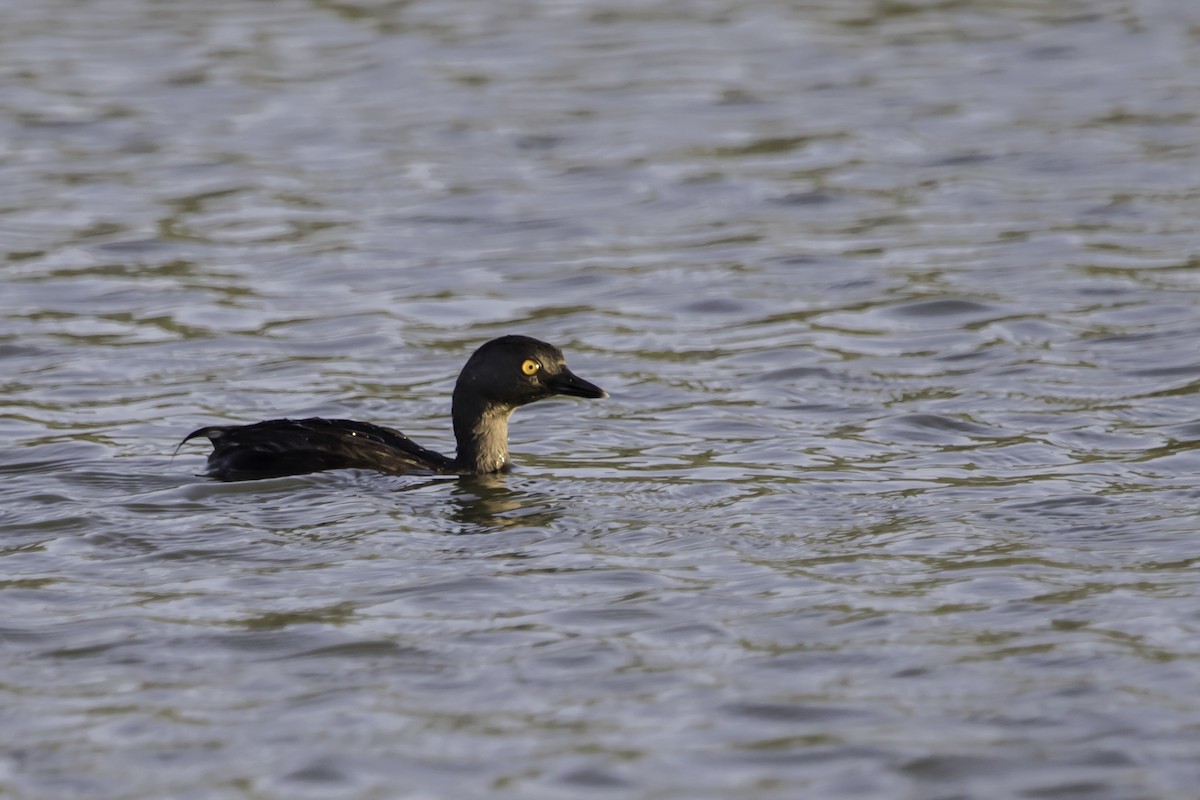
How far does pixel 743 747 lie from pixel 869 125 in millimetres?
12729

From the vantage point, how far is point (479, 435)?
9938mm

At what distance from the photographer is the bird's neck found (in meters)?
9.95

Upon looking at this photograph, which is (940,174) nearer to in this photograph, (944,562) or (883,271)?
(883,271)

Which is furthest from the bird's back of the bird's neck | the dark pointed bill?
the dark pointed bill

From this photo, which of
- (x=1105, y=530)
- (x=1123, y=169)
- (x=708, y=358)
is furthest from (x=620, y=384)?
(x=1123, y=169)

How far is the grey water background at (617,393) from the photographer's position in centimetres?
648

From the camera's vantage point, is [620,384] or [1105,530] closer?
[1105,530]

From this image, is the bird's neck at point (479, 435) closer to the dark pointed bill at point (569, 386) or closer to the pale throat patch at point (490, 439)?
the pale throat patch at point (490, 439)

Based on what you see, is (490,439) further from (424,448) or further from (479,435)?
(424,448)

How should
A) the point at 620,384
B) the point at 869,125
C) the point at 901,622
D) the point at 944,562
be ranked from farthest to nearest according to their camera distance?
1. the point at 869,125
2. the point at 620,384
3. the point at 944,562
4. the point at 901,622

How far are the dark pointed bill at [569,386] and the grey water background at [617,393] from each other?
395mm

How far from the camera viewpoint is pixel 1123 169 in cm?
1678

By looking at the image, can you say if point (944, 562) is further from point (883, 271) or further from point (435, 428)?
point (883, 271)

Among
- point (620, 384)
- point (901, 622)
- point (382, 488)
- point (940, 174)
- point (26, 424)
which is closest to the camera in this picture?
point (901, 622)
